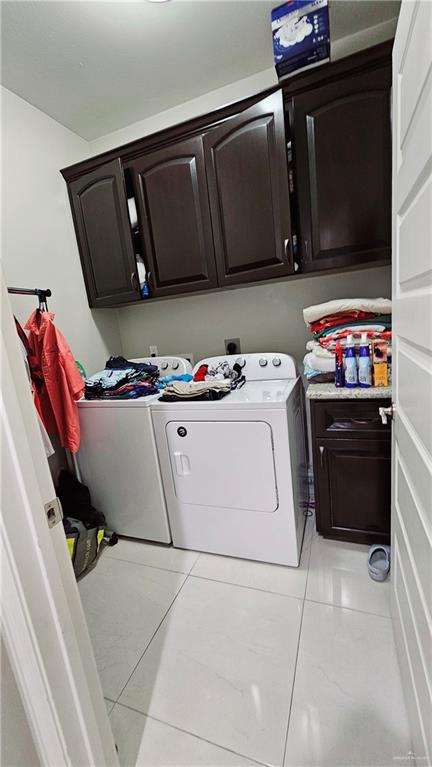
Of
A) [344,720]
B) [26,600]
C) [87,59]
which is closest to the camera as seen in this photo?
[26,600]

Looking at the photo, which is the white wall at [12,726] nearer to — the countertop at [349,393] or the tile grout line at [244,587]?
the tile grout line at [244,587]

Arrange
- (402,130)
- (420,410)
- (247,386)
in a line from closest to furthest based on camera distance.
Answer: (420,410), (402,130), (247,386)

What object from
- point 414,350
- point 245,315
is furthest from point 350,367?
point 245,315

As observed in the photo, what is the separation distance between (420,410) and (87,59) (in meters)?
2.22

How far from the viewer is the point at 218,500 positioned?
1613 mm

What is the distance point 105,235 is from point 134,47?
2.96 ft

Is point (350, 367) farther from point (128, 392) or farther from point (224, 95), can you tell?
point (224, 95)

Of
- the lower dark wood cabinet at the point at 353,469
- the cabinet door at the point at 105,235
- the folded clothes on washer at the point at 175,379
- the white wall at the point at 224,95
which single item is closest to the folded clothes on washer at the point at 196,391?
the folded clothes on washer at the point at 175,379

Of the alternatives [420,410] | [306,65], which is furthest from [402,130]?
[306,65]

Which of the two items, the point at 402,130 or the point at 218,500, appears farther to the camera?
the point at 218,500

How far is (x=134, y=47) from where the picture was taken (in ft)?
5.05

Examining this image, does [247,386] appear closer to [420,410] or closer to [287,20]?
[420,410]

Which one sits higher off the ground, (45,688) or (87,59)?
(87,59)

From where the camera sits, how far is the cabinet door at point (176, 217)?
1.68 meters
